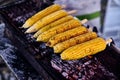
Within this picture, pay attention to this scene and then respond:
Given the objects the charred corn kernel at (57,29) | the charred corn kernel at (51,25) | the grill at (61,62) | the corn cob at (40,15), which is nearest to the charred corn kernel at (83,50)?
the grill at (61,62)

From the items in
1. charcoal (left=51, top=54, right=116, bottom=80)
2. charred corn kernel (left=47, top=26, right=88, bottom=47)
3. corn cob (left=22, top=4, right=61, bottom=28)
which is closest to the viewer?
charcoal (left=51, top=54, right=116, bottom=80)

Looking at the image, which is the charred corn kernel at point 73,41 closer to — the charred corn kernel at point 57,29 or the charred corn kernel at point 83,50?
the charred corn kernel at point 83,50

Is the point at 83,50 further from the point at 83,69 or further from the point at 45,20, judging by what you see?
the point at 45,20

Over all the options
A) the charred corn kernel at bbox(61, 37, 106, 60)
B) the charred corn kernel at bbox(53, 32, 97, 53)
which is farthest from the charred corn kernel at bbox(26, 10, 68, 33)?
the charred corn kernel at bbox(61, 37, 106, 60)

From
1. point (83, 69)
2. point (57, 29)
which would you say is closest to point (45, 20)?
point (57, 29)

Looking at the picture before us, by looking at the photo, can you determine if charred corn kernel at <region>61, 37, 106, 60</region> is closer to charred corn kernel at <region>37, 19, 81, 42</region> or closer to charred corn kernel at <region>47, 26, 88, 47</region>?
charred corn kernel at <region>47, 26, 88, 47</region>
